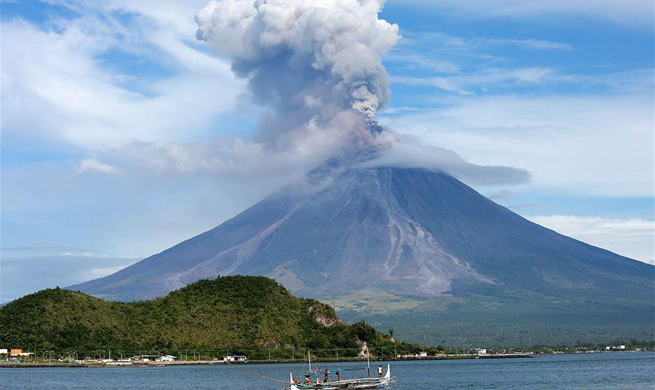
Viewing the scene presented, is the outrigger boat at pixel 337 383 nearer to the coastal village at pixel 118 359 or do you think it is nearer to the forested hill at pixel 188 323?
the coastal village at pixel 118 359

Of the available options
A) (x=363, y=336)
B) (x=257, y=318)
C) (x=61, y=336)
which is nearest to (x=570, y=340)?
(x=363, y=336)

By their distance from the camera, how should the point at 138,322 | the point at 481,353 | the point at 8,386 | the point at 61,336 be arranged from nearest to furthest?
the point at 8,386 < the point at 61,336 < the point at 138,322 < the point at 481,353

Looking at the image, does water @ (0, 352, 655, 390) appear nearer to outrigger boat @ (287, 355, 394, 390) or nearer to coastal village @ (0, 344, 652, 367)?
outrigger boat @ (287, 355, 394, 390)

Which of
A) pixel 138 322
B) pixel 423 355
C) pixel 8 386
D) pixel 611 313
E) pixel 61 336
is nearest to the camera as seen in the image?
pixel 8 386

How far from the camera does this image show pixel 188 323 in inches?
4879

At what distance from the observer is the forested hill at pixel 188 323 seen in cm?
11562

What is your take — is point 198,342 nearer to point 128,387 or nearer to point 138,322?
point 138,322

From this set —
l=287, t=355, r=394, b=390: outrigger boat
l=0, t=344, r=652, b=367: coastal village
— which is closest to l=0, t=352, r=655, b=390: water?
l=287, t=355, r=394, b=390: outrigger boat

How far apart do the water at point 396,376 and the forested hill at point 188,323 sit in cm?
834

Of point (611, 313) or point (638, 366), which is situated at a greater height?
point (611, 313)

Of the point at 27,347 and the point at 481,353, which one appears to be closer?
the point at 27,347

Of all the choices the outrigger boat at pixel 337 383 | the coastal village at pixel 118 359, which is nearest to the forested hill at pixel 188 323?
the coastal village at pixel 118 359

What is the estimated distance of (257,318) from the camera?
4953 inches

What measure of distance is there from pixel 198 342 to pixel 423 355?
34.4m
